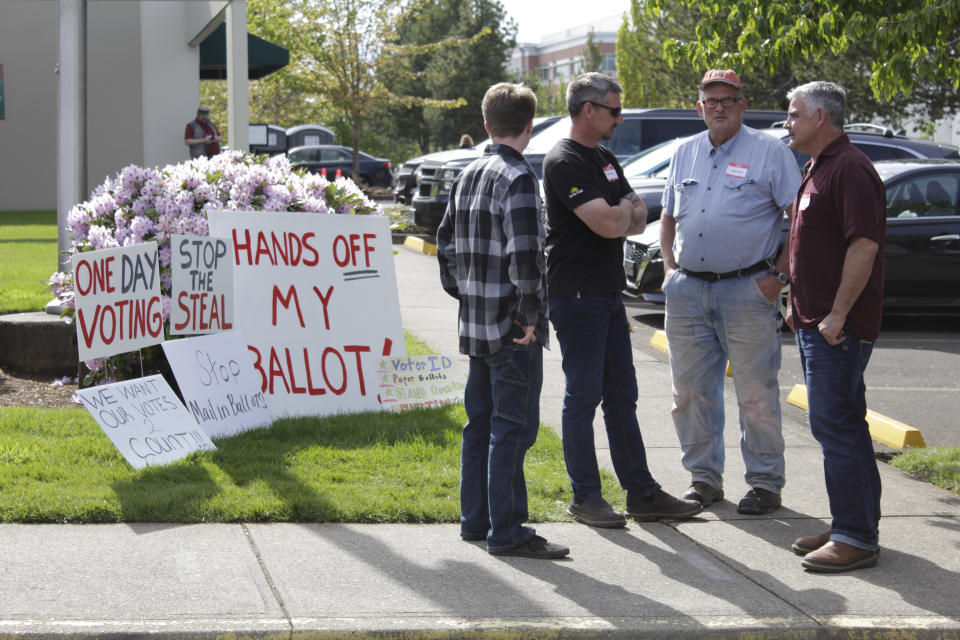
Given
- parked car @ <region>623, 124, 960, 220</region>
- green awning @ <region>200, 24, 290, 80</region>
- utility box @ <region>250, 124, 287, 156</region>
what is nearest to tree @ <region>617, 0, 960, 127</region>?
green awning @ <region>200, 24, 290, 80</region>

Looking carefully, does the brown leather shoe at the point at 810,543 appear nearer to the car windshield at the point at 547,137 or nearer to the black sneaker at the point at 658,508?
the black sneaker at the point at 658,508

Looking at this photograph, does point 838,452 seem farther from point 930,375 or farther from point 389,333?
point 930,375

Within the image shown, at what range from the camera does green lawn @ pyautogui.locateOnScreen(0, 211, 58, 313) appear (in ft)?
31.9

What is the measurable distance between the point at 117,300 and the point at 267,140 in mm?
24804

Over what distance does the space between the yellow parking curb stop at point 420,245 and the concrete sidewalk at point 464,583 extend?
11731 mm

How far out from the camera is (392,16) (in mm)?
29672

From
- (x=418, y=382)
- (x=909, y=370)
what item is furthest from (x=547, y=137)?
(x=418, y=382)

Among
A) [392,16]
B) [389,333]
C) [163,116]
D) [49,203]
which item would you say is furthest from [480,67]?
[389,333]

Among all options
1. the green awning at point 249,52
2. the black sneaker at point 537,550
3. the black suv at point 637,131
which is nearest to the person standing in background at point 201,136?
the green awning at point 249,52

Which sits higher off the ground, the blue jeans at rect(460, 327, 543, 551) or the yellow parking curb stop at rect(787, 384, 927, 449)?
the blue jeans at rect(460, 327, 543, 551)

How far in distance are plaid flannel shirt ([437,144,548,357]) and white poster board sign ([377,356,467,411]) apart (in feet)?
8.20

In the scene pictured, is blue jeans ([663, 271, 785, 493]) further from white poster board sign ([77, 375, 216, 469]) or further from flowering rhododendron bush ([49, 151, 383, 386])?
flowering rhododendron bush ([49, 151, 383, 386])

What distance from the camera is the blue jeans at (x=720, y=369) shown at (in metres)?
5.32

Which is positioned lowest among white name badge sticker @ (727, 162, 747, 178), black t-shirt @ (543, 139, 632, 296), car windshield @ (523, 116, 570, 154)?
black t-shirt @ (543, 139, 632, 296)
